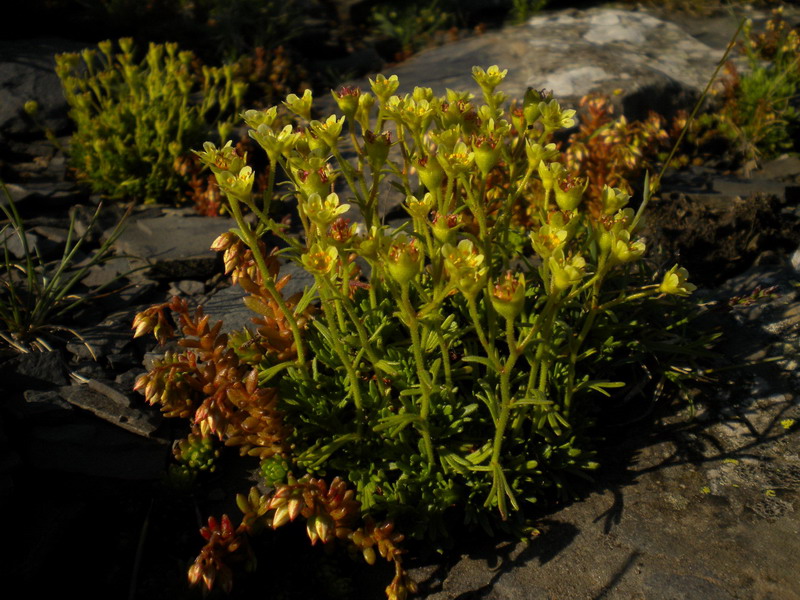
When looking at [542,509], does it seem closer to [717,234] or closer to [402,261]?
[402,261]

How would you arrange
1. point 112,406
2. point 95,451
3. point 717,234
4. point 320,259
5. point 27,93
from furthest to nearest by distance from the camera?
point 27,93 → point 717,234 → point 112,406 → point 95,451 → point 320,259

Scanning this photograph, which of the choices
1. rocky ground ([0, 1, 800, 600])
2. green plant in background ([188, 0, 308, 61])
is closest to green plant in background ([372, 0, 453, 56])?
green plant in background ([188, 0, 308, 61])

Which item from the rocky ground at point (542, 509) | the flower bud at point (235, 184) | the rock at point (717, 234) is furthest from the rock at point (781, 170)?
the flower bud at point (235, 184)

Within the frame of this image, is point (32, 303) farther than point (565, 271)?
Yes

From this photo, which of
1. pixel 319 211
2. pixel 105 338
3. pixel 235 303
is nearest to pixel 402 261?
pixel 319 211

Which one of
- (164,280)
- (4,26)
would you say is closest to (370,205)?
(164,280)

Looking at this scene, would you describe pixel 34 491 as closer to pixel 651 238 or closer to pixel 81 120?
pixel 81 120

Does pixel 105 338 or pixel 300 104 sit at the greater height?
pixel 300 104

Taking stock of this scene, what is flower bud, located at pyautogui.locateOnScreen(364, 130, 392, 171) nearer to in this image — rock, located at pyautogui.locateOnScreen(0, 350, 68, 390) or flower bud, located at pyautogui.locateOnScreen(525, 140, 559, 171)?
flower bud, located at pyautogui.locateOnScreen(525, 140, 559, 171)
